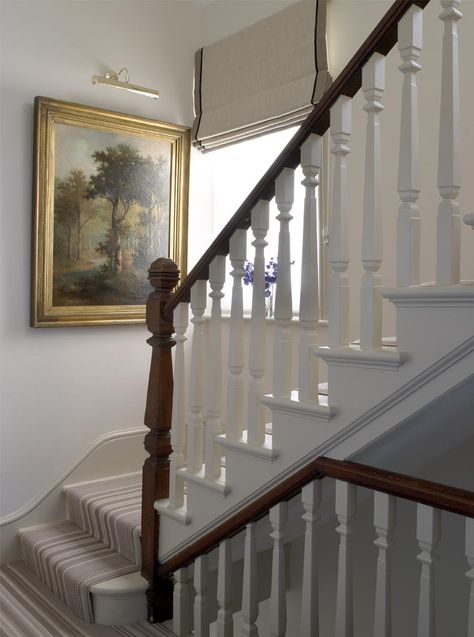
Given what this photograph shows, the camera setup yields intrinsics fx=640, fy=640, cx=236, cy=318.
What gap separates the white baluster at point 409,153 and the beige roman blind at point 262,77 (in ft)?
5.39

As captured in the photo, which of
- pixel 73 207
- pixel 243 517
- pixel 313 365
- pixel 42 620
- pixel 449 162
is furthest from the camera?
pixel 73 207

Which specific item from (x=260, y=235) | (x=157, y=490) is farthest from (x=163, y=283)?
(x=157, y=490)

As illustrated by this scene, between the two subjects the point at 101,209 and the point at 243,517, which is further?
the point at 101,209

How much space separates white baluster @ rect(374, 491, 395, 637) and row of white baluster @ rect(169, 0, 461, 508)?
0.38 m

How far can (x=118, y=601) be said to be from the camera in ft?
8.38

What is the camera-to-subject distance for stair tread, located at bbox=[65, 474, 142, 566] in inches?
110

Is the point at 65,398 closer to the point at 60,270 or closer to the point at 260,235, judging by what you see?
the point at 60,270

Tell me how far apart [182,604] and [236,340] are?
3.58 ft

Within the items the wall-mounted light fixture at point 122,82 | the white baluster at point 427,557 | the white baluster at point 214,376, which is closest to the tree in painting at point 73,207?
the wall-mounted light fixture at point 122,82

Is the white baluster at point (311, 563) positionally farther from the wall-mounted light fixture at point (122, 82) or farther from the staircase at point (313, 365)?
the wall-mounted light fixture at point (122, 82)

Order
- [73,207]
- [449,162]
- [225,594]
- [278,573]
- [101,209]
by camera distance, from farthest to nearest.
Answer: [101,209] → [73,207] → [225,594] → [278,573] → [449,162]

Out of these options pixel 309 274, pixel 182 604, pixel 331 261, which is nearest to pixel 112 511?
pixel 182 604

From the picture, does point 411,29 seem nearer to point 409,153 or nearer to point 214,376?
point 409,153

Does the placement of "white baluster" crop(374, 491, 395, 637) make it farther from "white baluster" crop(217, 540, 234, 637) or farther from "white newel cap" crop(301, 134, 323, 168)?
"white newel cap" crop(301, 134, 323, 168)
